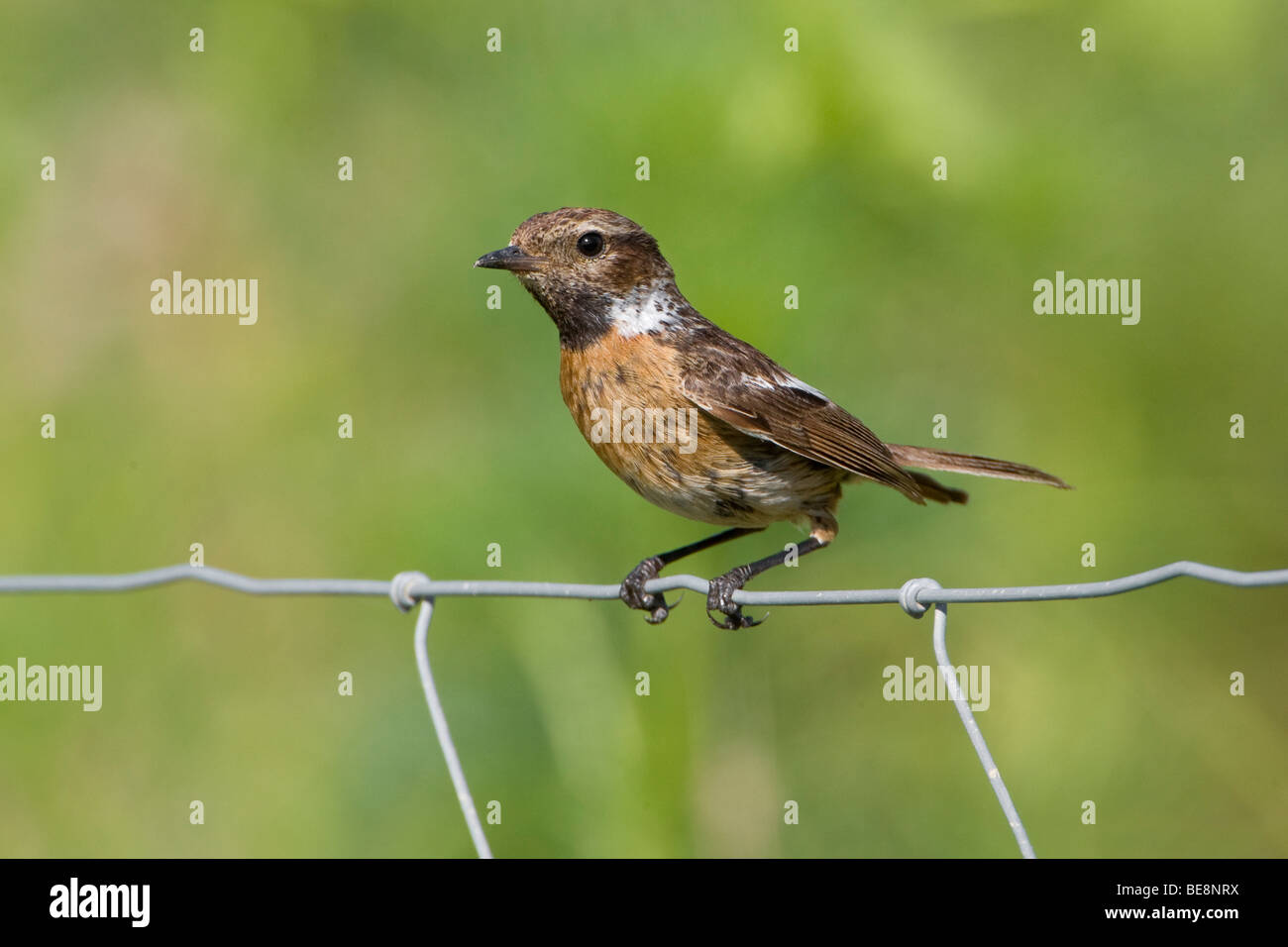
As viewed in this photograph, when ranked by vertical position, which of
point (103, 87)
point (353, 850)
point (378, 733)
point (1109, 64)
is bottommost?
point (353, 850)

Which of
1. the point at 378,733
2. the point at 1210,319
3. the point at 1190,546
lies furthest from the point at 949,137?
the point at 378,733

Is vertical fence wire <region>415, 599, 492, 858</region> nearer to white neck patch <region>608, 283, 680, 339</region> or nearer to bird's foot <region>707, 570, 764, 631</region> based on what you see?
bird's foot <region>707, 570, 764, 631</region>

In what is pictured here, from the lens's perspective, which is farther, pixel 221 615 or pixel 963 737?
pixel 221 615

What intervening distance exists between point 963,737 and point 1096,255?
6.22 feet

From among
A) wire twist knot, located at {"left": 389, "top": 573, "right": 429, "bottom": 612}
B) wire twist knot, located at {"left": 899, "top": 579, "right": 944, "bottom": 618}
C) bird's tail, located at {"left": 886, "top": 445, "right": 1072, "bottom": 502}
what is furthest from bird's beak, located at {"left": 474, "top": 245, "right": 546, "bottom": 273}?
wire twist knot, located at {"left": 899, "top": 579, "right": 944, "bottom": 618}

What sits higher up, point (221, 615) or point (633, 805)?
point (221, 615)

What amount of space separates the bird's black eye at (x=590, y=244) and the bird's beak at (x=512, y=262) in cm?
13

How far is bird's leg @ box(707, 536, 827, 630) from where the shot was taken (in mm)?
4242

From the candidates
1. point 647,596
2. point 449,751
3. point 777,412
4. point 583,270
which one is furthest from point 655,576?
point 449,751

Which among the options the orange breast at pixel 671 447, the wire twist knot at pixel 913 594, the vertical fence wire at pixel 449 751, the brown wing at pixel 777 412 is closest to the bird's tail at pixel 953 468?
the brown wing at pixel 777 412

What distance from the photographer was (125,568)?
6.36 m

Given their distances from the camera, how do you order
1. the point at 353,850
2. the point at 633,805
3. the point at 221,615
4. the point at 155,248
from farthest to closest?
the point at 155,248, the point at 221,615, the point at 353,850, the point at 633,805

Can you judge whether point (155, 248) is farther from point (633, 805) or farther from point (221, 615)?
point (633, 805)

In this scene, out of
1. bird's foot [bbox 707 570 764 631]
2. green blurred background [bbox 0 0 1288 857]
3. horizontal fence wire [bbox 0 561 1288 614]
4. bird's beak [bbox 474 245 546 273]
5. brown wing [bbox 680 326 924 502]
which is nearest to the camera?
horizontal fence wire [bbox 0 561 1288 614]
